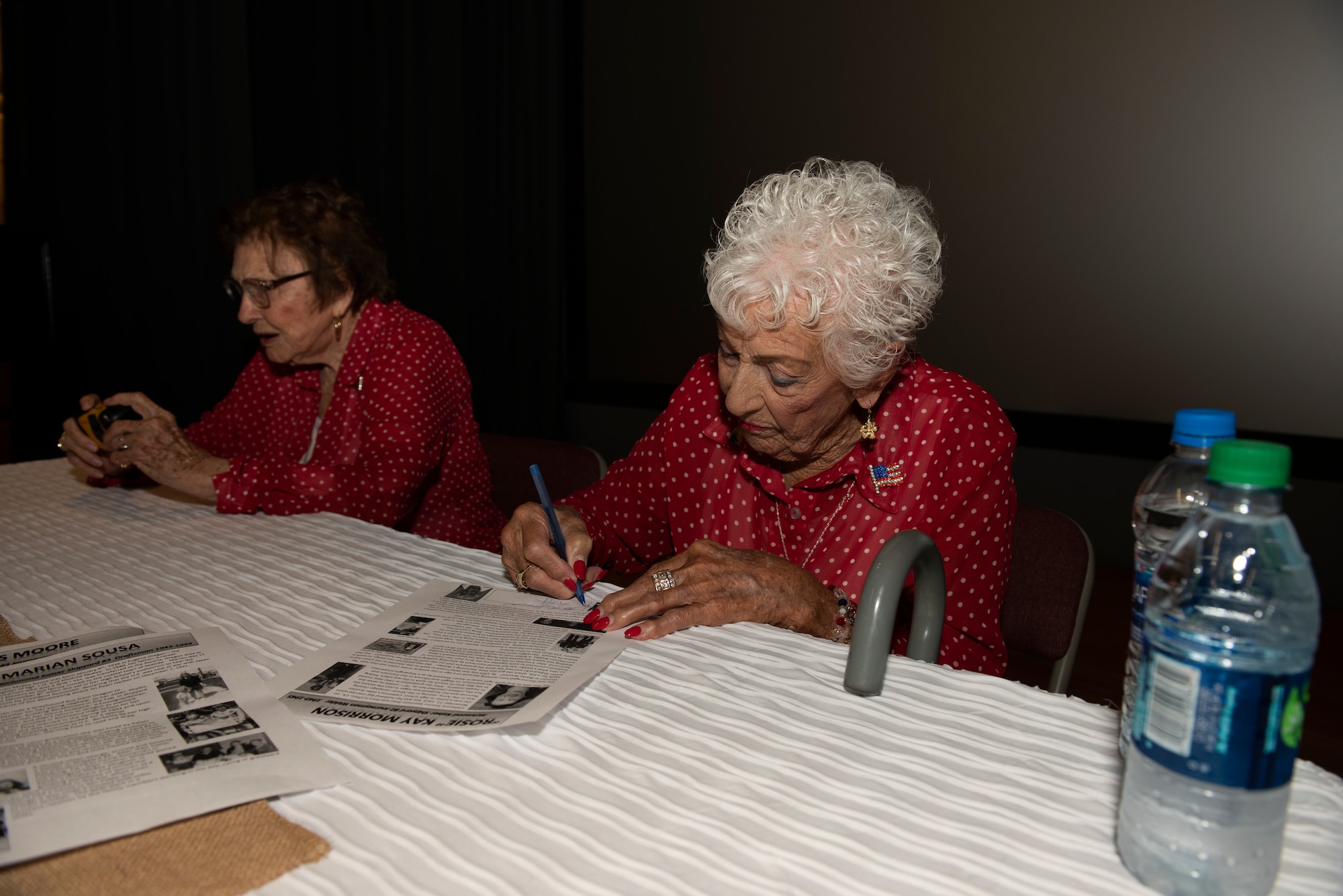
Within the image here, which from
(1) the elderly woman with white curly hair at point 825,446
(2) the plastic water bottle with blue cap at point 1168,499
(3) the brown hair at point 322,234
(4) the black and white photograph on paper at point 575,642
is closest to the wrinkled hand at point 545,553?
(1) the elderly woman with white curly hair at point 825,446

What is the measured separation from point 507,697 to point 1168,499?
1.93ft

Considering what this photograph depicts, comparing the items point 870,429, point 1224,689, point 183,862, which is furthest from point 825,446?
point 183,862

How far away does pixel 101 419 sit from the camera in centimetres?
166

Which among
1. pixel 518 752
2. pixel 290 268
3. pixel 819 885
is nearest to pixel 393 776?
pixel 518 752

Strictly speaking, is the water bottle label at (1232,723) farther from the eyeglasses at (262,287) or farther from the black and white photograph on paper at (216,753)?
the eyeglasses at (262,287)

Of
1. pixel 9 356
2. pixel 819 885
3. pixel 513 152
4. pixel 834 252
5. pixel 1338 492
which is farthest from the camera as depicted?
pixel 513 152

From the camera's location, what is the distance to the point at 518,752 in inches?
27.5

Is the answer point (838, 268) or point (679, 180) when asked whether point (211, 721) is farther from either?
point (679, 180)

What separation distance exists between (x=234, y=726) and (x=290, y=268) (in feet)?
4.45

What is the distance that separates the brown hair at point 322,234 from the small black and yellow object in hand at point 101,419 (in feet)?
1.42

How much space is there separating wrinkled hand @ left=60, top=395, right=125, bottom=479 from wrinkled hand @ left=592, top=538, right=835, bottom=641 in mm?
1202

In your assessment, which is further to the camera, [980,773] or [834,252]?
[834,252]

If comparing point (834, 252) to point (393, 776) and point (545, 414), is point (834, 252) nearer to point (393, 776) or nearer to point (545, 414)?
point (393, 776)

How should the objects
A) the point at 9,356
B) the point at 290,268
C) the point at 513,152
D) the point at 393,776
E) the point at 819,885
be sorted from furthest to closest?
the point at 513,152
the point at 9,356
the point at 290,268
the point at 393,776
the point at 819,885
